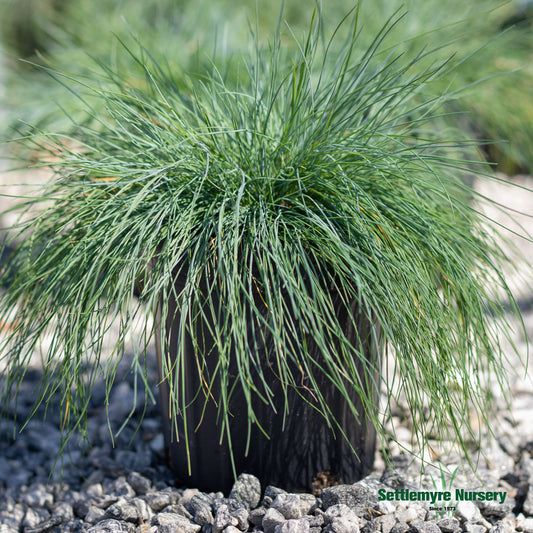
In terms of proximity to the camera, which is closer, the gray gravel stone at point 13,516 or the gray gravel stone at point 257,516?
the gray gravel stone at point 257,516

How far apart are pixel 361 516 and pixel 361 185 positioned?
67 centimetres

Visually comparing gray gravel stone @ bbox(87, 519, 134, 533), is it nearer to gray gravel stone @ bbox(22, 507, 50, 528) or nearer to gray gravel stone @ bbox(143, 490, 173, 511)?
gray gravel stone @ bbox(143, 490, 173, 511)

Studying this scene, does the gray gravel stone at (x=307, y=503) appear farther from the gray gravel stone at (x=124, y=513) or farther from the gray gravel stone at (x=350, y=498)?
the gray gravel stone at (x=124, y=513)

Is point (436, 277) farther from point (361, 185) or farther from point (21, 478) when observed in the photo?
point (21, 478)

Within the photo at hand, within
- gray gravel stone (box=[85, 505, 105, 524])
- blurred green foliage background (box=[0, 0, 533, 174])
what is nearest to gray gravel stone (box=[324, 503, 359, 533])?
gray gravel stone (box=[85, 505, 105, 524])

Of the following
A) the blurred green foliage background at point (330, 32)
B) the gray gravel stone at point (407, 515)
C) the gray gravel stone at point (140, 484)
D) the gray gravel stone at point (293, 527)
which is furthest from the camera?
the blurred green foliage background at point (330, 32)

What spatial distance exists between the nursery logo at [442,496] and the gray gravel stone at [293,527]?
222mm

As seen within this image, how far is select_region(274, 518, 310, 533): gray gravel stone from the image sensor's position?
0.95 m

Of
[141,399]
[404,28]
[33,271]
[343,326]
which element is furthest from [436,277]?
[404,28]

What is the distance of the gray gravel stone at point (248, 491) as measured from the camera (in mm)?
1072

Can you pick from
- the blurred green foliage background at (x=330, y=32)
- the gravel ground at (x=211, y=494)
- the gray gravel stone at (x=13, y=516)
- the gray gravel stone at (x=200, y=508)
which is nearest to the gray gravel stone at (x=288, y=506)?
the gravel ground at (x=211, y=494)

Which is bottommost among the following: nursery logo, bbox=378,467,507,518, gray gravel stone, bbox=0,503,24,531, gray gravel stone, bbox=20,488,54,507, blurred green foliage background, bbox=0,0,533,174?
gray gravel stone, bbox=0,503,24,531

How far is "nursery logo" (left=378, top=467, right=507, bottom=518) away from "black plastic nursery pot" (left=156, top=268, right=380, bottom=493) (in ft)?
0.34

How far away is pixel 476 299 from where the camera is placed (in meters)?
1.07
